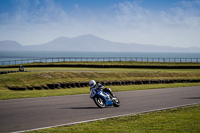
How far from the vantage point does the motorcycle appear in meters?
14.3

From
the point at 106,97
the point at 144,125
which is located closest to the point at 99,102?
the point at 106,97

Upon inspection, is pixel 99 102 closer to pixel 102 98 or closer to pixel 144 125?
pixel 102 98

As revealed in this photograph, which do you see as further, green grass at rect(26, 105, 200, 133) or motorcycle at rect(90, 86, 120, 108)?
motorcycle at rect(90, 86, 120, 108)

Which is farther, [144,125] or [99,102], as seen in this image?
[99,102]

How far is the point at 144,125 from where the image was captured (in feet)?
32.8

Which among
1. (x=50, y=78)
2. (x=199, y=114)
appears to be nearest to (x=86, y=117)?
(x=199, y=114)

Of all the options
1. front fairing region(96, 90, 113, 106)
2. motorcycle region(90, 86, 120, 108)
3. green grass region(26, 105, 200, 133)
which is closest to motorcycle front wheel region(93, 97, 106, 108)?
motorcycle region(90, 86, 120, 108)

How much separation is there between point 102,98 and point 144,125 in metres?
4.71

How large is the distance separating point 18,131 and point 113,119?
3.82 meters

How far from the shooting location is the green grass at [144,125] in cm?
915

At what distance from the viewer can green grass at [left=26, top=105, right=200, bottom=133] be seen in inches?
360

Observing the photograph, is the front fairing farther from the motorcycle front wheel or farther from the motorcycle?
the motorcycle front wheel

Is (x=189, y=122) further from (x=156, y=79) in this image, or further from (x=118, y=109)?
(x=156, y=79)

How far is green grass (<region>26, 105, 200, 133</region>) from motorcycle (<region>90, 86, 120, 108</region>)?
2.63 meters
